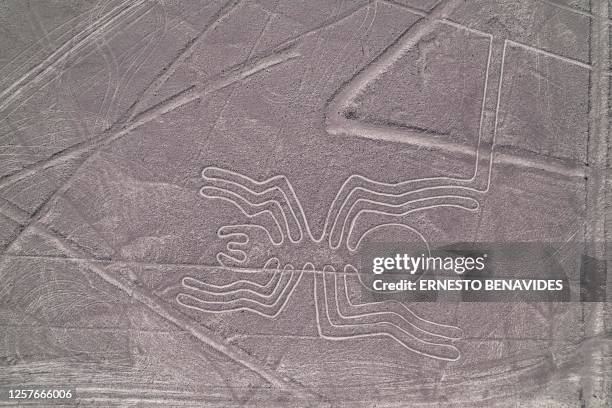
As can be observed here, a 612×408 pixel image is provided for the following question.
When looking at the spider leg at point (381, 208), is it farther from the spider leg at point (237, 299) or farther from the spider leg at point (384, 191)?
the spider leg at point (237, 299)

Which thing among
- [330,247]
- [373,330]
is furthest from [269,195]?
[373,330]

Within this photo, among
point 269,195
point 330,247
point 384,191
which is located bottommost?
point 330,247

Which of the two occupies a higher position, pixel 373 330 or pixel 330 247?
pixel 330 247

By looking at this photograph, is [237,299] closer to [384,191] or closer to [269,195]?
[269,195]

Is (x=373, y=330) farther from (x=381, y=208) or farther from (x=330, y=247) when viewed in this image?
(x=381, y=208)
